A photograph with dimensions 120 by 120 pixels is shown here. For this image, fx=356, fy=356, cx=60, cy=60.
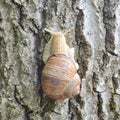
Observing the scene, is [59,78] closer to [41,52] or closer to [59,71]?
[59,71]

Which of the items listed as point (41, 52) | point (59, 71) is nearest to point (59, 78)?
point (59, 71)

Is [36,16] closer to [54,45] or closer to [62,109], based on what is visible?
[54,45]

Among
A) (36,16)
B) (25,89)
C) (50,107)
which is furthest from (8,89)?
(36,16)

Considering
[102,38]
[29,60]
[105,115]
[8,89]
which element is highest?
[102,38]
